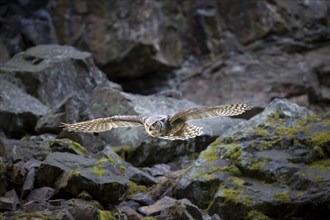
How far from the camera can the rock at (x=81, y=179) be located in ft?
25.1

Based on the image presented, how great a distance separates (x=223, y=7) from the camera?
17.8 metres

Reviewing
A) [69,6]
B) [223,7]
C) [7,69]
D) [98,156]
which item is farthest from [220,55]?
[98,156]

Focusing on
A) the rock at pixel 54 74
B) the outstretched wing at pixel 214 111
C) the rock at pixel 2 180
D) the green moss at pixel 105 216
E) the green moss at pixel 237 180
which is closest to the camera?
the green moss at pixel 105 216

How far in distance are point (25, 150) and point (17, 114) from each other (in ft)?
7.52

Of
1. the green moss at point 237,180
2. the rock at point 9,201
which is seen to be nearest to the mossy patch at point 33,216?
the rock at point 9,201

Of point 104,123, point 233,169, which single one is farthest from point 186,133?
point 104,123

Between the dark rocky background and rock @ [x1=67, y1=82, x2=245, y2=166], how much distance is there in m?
0.03

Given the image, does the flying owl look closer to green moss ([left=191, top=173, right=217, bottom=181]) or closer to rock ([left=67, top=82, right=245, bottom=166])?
green moss ([left=191, top=173, right=217, bottom=181])

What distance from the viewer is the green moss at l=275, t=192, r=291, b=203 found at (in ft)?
26.1

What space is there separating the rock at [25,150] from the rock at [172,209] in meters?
1.87

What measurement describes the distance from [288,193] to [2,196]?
3.79 metres

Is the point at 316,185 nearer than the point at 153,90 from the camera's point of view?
Yes

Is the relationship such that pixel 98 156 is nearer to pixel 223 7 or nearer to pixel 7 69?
pixel 7 69

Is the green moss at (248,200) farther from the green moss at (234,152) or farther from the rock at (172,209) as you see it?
the green moss at (234,152)
